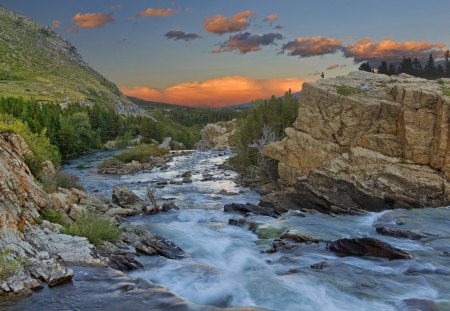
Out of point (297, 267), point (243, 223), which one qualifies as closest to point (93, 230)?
point (297, 267)

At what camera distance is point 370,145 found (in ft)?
139

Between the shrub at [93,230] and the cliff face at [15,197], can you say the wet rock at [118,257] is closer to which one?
the shrub at [93,230]

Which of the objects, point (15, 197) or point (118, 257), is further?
point (118, 257)

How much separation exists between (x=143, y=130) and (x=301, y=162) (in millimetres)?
110282

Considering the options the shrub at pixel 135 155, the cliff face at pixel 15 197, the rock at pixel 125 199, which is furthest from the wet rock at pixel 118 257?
the shrub at pixel 135 155

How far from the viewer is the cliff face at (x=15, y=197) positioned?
17.5 metres

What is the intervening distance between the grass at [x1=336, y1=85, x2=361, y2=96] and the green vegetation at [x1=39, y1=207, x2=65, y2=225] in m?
32.9

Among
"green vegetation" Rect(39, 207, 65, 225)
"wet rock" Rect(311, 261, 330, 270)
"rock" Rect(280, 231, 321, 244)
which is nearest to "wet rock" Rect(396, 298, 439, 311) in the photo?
"wet rock" Rect(311, 261, 330, 270)

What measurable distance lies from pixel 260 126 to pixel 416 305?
183 feet

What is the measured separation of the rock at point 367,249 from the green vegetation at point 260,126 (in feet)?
118

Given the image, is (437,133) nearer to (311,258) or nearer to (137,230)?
(311,258)

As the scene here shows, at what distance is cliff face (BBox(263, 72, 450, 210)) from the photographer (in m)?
38.3

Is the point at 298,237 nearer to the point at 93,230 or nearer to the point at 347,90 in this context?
the point at 93,230

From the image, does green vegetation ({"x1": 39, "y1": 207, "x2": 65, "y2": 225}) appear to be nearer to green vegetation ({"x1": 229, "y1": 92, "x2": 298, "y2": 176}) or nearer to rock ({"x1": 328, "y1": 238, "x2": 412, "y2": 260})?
rock ({"x1": 328, "y1": 238, "x2": 412, "y2": 260})
